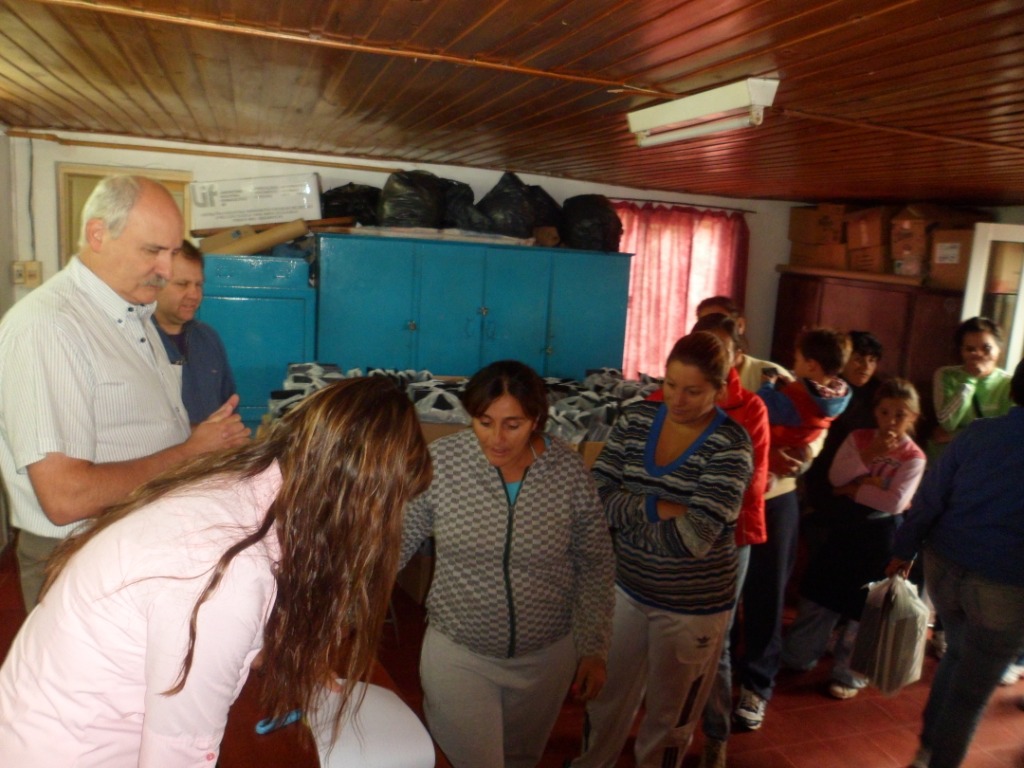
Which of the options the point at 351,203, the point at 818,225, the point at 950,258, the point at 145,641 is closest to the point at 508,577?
the point at 145,641

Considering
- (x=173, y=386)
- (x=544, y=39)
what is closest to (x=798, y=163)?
(x=544, y=39)

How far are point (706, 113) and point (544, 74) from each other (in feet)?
1.99

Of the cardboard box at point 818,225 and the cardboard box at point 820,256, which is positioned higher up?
the cardboard box at point 818,225

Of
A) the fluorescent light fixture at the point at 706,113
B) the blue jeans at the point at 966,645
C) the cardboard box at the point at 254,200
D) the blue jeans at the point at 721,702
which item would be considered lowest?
the blue jeans at the point at 721,702

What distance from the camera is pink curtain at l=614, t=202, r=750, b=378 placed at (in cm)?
621

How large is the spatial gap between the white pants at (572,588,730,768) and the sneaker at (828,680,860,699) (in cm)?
140

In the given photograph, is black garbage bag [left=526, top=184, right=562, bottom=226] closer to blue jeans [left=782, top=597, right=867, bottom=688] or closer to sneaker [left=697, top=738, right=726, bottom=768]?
blue jeans [left=782, top=597, right=867, bottom=688]

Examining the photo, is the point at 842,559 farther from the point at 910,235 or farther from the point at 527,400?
the point at 910,235

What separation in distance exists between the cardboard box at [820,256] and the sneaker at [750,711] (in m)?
4.24

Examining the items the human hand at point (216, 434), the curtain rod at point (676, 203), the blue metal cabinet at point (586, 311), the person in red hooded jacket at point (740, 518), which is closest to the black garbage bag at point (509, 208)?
the blue metal cabinet at point (586, 311)

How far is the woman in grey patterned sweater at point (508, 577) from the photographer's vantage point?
70.7 inches

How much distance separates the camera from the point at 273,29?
2.27 m

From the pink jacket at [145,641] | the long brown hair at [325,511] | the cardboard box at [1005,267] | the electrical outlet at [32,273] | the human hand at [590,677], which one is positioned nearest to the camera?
the pink jacket at [145,641]

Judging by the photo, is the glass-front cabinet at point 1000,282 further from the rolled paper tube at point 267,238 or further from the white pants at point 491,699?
the rolled paper tube at point 267,238
